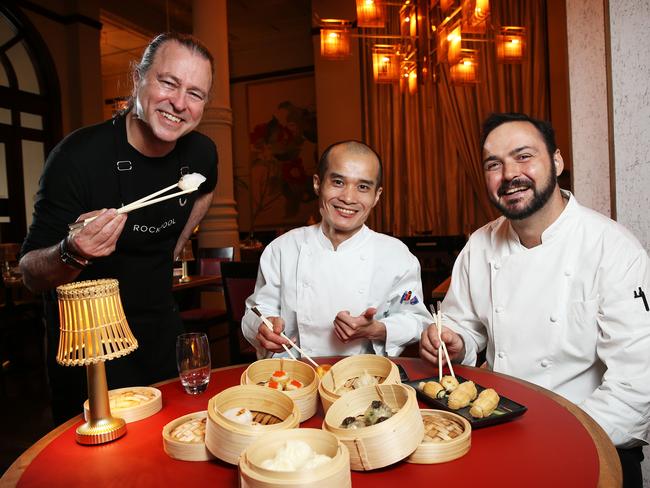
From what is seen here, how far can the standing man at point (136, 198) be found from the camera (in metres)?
1.82

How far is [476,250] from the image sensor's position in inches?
82.1

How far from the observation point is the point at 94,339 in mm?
1214

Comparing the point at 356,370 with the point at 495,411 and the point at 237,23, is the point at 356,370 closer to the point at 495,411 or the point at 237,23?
the point at 495,411

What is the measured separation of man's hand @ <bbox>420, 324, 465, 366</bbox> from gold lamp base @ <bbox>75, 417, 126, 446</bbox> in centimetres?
96

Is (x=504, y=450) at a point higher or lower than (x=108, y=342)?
lower

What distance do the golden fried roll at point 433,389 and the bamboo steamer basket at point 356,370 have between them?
0.12 meters

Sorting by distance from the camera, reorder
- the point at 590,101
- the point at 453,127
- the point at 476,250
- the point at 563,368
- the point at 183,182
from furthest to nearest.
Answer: the point at 453,127 < the point at 590,101 < the point at 476,250 < the point at 563,368 < the point at 183,182

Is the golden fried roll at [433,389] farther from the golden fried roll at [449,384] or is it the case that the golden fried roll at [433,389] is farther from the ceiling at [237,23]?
the ceiling at [237,23]

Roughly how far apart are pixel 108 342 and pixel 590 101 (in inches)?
94.6

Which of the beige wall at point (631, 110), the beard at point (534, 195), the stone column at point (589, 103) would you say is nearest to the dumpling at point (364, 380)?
the beard at point (534, 195)

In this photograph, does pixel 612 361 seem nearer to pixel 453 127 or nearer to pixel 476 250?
pixel 476 250

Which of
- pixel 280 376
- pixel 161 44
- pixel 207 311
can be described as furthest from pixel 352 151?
pixel 207 311

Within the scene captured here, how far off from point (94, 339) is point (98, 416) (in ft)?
0.67

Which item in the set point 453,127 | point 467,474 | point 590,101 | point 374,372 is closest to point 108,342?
point 374,372
